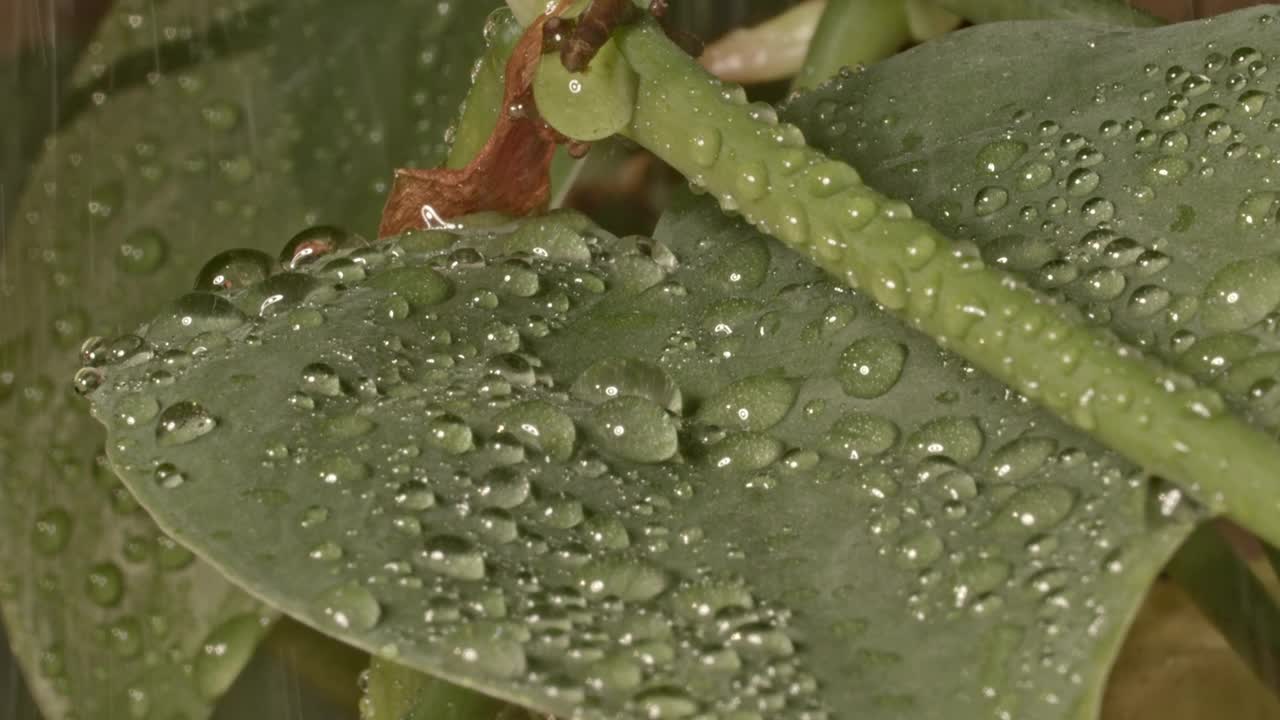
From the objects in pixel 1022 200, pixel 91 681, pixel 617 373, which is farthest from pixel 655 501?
pixel 91 681

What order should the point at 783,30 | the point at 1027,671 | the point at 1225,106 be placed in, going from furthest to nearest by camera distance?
1. the point at 783,30
2. the point at 1225,106
3. the point at 1027,671

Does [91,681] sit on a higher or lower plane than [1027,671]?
lower

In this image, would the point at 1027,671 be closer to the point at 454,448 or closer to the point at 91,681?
the point at 454,448

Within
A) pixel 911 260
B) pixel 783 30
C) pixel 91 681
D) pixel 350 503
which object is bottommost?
pixel 91 681

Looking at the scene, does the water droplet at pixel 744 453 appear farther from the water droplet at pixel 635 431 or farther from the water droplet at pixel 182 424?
the water droplet at pixel 182 424

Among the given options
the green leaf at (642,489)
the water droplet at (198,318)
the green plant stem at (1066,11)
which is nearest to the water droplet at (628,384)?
the green leaf at (642,489)

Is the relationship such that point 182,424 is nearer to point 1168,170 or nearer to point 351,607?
point 351,607

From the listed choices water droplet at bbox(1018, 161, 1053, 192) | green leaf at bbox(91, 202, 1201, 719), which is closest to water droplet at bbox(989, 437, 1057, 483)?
green leaf at bbox(91, 202, 1201, 719)
